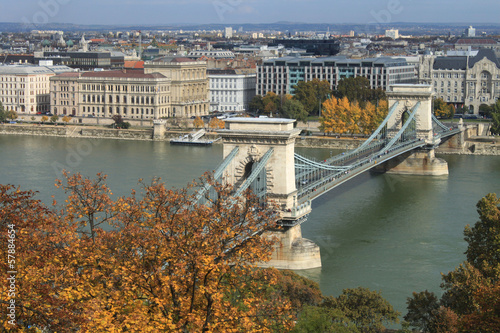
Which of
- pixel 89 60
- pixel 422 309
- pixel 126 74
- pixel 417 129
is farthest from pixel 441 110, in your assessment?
pixel 422 309

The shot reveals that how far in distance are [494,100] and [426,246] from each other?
27.1 m

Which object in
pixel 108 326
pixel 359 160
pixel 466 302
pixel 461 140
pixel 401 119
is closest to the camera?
pixel 108 326

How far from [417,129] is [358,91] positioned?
39.7ft

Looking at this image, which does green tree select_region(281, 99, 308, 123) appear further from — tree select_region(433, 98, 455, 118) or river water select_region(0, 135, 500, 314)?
river water select_region(0, 135, 500, 314)

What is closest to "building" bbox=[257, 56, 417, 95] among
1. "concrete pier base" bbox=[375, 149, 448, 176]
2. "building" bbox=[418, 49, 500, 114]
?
"building" bbox=[418, 49, 500, 114]

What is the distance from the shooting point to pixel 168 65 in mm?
45406

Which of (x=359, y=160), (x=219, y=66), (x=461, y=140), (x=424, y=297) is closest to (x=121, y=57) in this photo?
(x=219, y=66)

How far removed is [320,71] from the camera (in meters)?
48.1

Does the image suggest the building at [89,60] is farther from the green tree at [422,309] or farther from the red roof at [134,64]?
the green tree at [422,309]

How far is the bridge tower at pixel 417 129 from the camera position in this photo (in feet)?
99.3

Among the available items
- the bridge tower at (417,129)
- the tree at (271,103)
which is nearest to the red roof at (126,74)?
the tree at (271,103)

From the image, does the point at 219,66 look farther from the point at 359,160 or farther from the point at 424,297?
the point at 424,297

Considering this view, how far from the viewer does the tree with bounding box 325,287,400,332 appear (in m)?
11.8

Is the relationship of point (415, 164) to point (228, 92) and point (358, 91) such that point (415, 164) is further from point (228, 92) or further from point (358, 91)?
point (228, 92)
